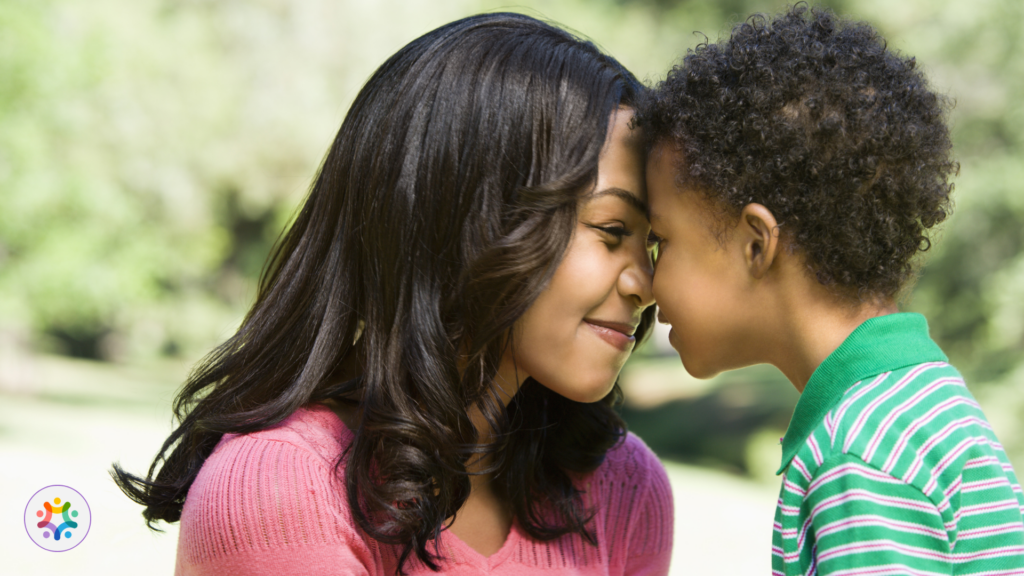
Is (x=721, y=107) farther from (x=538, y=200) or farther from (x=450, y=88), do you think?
(x=450, y=88)

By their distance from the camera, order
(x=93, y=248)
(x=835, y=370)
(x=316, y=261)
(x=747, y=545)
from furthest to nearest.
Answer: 1. (x=93, y=248)
2. (x=747, y=545)
3. (x=316, y=261)
4. (x=835, y=370)

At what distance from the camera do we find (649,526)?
2.21 m

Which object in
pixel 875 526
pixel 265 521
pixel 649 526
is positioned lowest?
pixel 265 521

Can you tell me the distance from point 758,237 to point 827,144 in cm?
25

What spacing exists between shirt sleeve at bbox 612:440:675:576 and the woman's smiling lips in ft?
1.64

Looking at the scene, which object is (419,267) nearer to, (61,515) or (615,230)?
(615,230)

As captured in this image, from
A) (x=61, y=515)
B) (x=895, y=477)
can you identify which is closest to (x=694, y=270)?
(x=895, y=477)

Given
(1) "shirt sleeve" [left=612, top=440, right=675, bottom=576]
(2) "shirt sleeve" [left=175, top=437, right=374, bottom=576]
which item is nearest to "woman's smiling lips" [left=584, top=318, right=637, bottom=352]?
(1) "shirt sleeve" [left=612, top=440, right=675, bottom=576]

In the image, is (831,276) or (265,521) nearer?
(265,521)

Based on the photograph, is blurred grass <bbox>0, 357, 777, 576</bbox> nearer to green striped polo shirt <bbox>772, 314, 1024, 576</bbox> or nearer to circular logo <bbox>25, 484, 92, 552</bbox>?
circular logo <bbox>25, 484, 92, 552</bbox>

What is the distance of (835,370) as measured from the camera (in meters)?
1.72

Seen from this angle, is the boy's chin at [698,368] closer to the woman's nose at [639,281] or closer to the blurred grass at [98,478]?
the woman's nose at [639,281]

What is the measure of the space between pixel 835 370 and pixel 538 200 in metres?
0.71

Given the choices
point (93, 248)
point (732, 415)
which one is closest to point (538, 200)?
point (93, 248)
